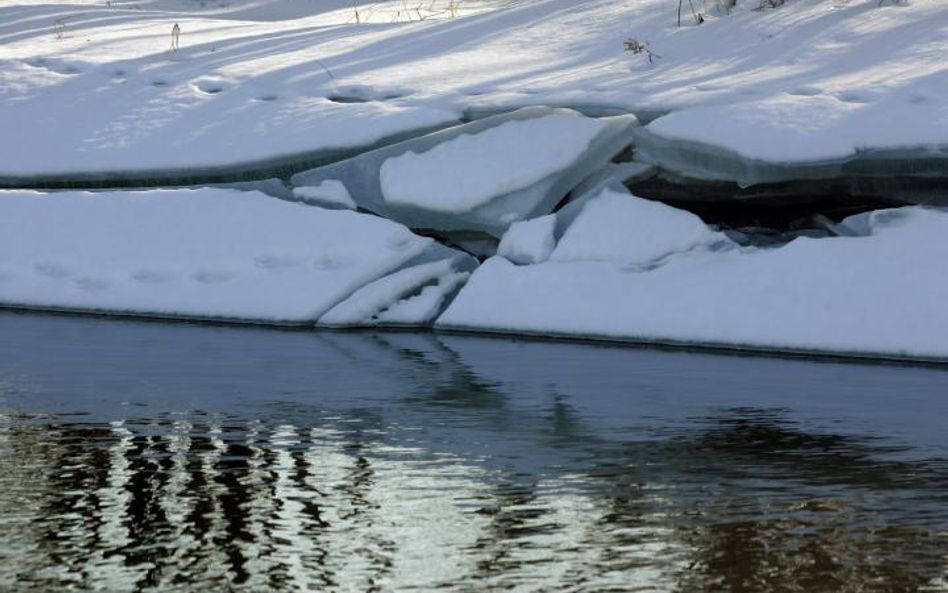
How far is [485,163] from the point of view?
9.64 meters

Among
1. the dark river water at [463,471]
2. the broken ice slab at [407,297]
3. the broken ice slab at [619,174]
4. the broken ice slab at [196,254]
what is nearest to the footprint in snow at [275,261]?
the broken ice slab at [196,254]

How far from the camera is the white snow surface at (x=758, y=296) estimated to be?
799cm

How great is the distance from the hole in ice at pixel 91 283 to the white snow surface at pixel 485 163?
1.59m

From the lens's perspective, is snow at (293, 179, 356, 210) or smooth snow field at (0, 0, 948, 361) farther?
snow at (293, 179, 356, 210)

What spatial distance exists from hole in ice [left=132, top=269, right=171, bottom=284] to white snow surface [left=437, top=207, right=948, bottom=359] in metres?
1.63

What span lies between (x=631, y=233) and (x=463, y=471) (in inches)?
160

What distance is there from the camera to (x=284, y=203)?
984 cm

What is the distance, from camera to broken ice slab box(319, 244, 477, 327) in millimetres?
8906

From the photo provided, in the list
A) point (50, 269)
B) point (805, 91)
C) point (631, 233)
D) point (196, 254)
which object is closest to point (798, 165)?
point (631, 233)

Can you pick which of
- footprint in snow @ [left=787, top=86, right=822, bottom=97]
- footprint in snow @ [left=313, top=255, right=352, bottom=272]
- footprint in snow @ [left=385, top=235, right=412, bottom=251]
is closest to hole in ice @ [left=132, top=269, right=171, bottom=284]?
footprint in snow @ [left=313, top=255, right=352, bottom=272]

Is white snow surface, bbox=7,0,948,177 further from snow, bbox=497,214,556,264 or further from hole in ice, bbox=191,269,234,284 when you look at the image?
hole in ice, bbox=191,269,234,284

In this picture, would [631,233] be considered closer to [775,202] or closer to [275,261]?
[775,202]

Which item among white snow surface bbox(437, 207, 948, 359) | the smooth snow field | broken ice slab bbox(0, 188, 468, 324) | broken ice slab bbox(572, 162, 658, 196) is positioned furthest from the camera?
broken ice slab bbox(572, 162, 658, 196)

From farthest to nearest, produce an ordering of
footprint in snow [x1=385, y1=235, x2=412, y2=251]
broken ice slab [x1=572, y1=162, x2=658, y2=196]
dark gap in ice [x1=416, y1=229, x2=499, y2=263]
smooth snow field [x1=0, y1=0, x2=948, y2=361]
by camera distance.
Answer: dark gap in ice [x1=416, y1=229, x2=499, y2=263] → broken ice slab [x1=572, y1=162, x2=658, y2=196] → footprint in snow [x1=385, y1=235, x2=412, y2=251] → smooth snow field [x1=0, y1=0, x2=948, y2=361]
